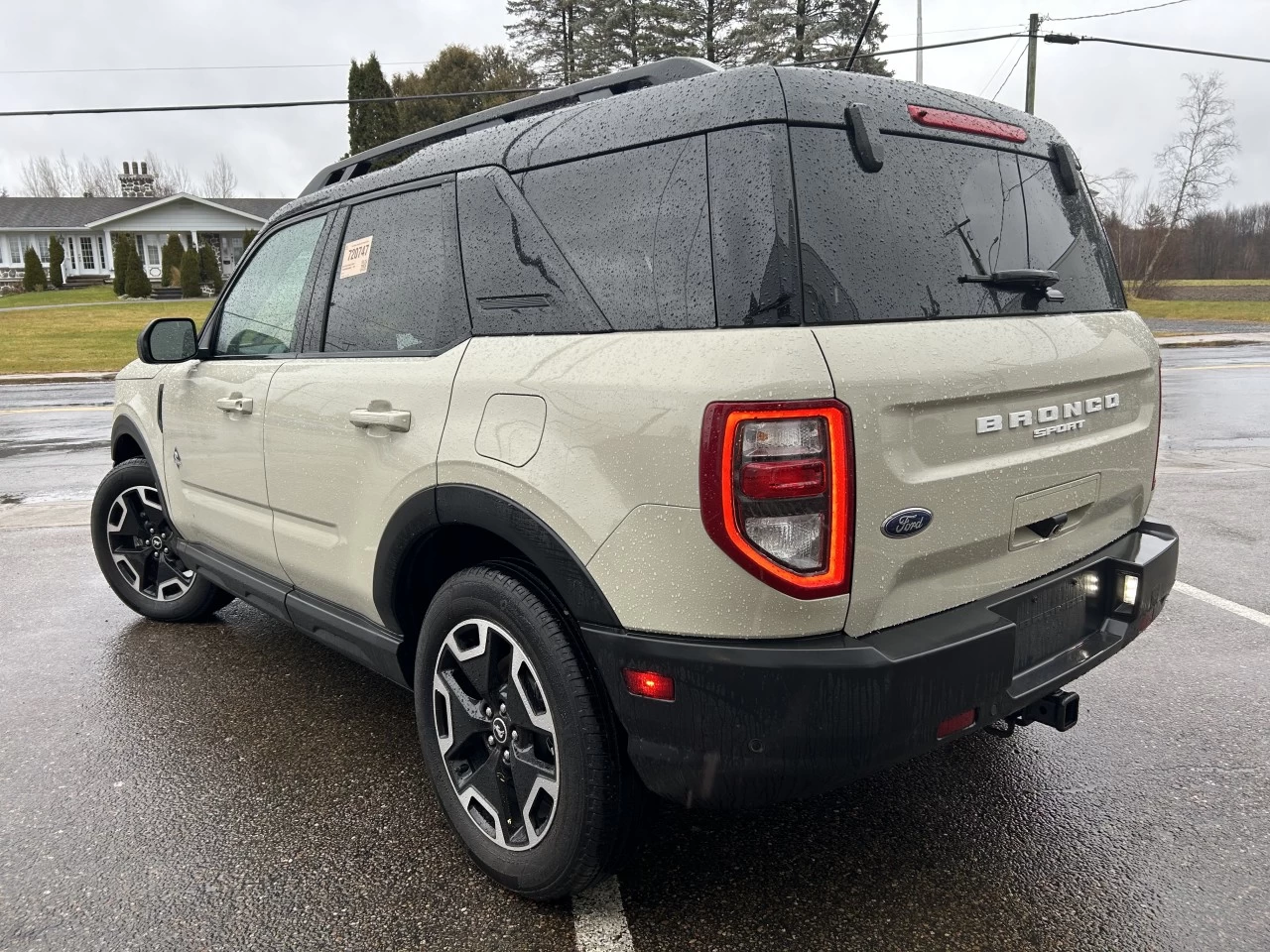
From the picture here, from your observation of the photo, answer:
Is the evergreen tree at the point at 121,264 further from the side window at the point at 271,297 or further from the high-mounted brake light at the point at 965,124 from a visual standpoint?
the high-mounted brake light at the point at 965,124

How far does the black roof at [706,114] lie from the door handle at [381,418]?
724 mm

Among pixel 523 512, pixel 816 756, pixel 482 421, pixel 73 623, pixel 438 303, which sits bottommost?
pixel 73 623

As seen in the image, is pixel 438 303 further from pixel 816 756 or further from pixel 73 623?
pixel 73 623

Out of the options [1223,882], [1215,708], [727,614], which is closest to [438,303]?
[727,614]

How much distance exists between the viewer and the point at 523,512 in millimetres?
2176

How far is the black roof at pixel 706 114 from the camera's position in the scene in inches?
78.3

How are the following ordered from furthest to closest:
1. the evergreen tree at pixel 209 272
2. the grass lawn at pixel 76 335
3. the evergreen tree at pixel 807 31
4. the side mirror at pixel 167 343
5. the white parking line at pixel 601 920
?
the evergreen tree at pixel 209 272 → the evergreen tree at pixel 807 31 → the grass lawn at pixel 76 335 → the side mirror at pixel 167 343 → the white parking line at pixel 601 920

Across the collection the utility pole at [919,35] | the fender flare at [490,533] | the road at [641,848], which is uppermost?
the utility pole at [919,35]

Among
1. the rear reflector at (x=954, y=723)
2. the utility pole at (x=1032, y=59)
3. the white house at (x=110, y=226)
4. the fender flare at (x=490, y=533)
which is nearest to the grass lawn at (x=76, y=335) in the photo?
the white house at (x=110, y=226)

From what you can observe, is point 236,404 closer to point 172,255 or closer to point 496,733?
point 496,733

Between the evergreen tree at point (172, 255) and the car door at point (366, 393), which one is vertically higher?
the evergreen tree at point (172, 255)

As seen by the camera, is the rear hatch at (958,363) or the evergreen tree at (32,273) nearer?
the rear hatch at (958,363)

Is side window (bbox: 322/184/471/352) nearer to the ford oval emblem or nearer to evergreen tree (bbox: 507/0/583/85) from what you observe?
the ford oval emblem

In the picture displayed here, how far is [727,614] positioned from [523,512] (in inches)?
22.4
